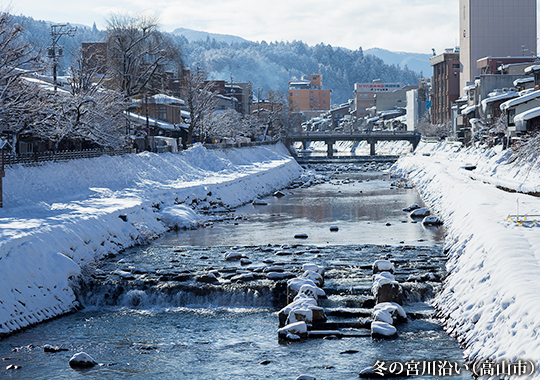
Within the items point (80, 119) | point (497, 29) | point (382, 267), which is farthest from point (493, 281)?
point (497, 29)

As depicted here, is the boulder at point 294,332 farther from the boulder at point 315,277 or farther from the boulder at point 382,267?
the boulder at point 382,267

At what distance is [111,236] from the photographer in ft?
85.9

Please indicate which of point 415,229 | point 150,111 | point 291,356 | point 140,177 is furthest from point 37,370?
point 150,111

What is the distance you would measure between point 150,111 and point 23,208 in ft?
138

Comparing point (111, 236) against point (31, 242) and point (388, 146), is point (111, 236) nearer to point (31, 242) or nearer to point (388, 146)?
point (31, 242)

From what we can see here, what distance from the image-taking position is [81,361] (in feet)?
44.5

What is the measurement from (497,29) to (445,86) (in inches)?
558

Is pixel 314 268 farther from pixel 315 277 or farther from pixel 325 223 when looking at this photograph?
pixel 325 223

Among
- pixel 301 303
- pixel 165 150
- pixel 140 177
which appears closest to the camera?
pixel 301 303

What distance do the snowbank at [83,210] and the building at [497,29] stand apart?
221ft

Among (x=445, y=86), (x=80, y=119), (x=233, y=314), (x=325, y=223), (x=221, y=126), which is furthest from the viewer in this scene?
(x=445, y=86)

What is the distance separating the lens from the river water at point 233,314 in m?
13.4

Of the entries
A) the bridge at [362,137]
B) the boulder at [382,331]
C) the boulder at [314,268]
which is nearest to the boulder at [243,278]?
the boulder at [314,268]

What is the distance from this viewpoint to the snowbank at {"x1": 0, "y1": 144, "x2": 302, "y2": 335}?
18.1 meters
